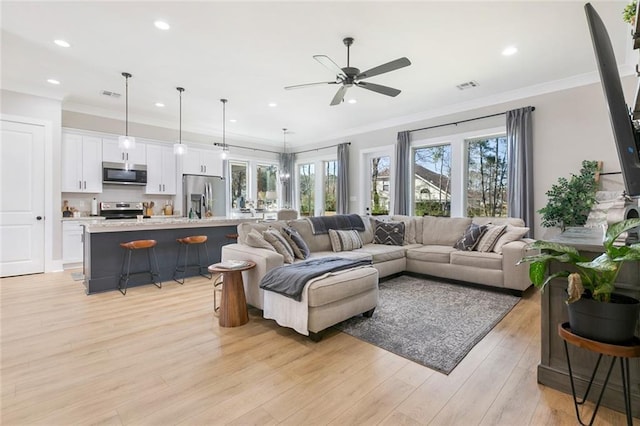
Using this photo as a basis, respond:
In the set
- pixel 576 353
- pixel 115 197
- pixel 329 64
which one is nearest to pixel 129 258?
pixel 115 197

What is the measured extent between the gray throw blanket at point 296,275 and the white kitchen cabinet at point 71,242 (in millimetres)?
4391

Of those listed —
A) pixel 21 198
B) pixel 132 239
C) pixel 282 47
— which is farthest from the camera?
pixel 21 198

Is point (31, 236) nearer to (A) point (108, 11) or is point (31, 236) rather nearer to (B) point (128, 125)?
(B) point (128, 125)

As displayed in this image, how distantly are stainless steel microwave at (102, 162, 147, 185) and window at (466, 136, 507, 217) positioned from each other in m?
6.36

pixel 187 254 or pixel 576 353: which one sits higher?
pixel 187 254

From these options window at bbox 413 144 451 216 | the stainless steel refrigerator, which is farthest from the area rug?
the stainless steel refrigerator

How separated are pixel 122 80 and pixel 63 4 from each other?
1797mm

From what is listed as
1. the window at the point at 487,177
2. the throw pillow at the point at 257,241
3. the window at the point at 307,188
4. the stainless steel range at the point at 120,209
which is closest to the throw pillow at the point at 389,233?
the window at the point at 487,177

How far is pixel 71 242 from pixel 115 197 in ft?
3.95

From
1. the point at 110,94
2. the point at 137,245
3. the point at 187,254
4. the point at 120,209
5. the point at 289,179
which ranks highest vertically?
the point at 110,94

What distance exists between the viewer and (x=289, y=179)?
29.2 ft

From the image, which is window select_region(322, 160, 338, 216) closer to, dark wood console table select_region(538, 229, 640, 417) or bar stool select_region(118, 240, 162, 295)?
bar stool select_region(118, 240, 162, 295)

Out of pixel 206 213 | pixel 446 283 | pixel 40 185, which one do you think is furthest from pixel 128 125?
pixel 446 283

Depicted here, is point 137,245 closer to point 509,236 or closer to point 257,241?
point 257,241
